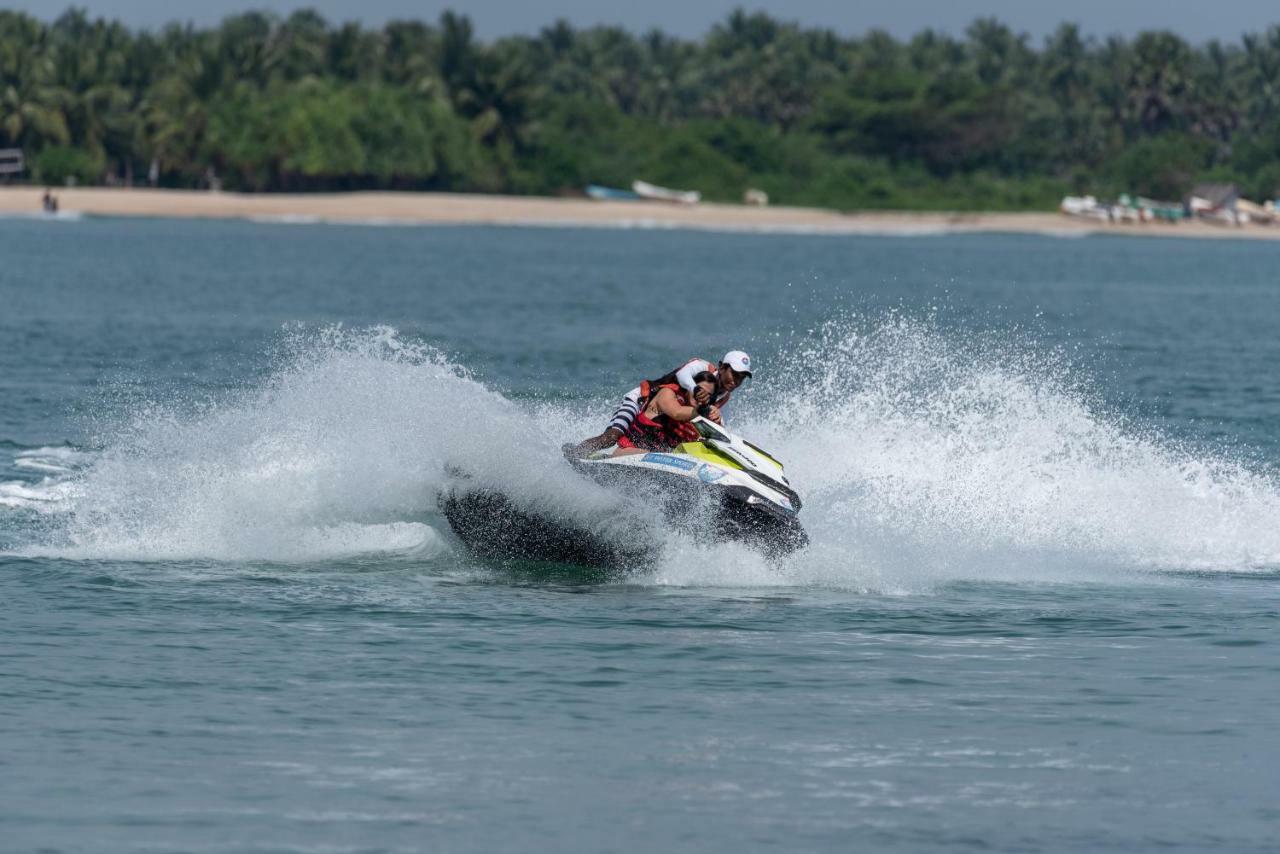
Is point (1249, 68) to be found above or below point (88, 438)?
above

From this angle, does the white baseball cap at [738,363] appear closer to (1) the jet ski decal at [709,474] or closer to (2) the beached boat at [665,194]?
(1) the jet ski decal at [709,474]

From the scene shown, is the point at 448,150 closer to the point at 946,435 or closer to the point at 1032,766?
the point at 946,435

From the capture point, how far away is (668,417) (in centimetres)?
1722

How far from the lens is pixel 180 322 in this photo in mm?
→ 48500

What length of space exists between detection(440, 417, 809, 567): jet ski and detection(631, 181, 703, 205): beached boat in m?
131

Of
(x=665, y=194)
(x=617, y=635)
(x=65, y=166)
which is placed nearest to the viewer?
(x=617, y=635)

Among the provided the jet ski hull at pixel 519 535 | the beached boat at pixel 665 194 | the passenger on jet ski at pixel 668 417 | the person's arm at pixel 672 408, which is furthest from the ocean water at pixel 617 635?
the beached boat at pixel 665 194

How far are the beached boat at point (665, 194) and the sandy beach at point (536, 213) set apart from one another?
3.08ft

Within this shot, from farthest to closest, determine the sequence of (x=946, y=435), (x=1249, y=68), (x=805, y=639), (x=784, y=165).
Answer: (x=1249, y=68) → (x=784, y=165) → (x=946, y=435) → (x=805, y=639)

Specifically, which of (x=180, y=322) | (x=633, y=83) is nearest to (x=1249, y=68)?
(x=633, y=83)

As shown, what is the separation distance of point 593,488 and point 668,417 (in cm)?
82

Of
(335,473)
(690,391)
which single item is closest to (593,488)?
(690,391)

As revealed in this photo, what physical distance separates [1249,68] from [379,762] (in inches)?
7291

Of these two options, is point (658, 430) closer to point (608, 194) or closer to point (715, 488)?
point (715, 488)
